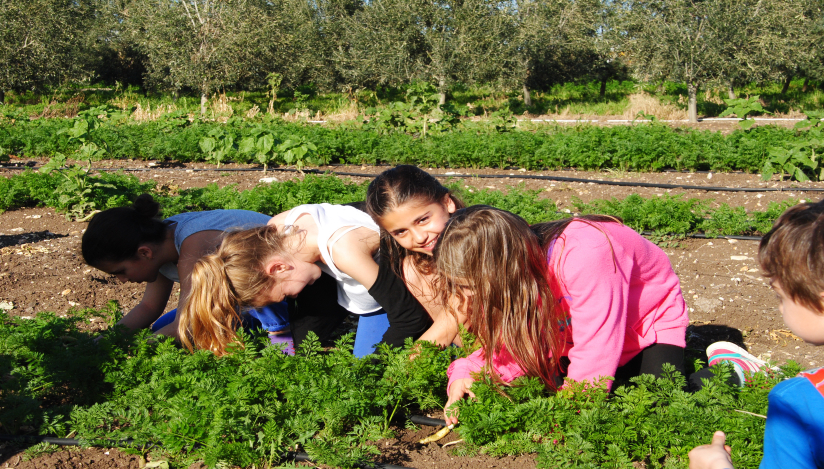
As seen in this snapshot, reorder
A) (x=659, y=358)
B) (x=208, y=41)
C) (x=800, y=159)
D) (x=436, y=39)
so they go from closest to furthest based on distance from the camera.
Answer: (x=659, y=358) → (x=800, y=159) → (x=436, y=39) → (x=208, y=41)

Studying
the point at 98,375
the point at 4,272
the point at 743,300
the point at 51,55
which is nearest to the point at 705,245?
the point at 743,300

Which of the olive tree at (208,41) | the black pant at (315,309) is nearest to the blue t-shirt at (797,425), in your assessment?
the black pant at (315,309)

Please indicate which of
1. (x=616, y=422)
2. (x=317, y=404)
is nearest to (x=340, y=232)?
(x=317, y=404)

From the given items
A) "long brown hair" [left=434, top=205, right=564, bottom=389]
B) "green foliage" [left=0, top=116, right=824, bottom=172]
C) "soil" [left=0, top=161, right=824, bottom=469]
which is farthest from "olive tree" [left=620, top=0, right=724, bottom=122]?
"long brown hair" [left=434, top=205, right=564, bottom=389]

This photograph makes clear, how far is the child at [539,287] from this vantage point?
7.09 feet

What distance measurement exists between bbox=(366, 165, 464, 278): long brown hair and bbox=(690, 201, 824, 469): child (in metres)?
1.48

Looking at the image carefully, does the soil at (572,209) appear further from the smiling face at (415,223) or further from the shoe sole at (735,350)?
the smiling face at (415,223)

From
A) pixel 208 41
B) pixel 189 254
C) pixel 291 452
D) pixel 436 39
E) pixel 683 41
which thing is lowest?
pixel 291 452

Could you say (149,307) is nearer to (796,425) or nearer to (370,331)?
(370,331)

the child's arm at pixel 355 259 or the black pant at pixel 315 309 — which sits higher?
the child's arm at pixel 355 259

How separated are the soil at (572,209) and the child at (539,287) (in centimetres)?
41

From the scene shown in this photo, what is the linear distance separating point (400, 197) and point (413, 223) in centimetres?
14

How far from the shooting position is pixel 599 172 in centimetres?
830

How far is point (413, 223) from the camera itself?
274 centimetres
